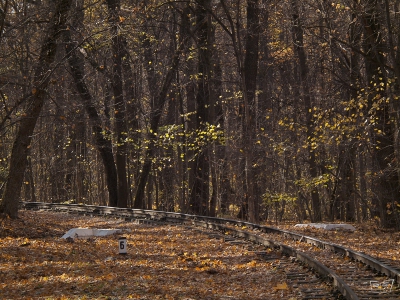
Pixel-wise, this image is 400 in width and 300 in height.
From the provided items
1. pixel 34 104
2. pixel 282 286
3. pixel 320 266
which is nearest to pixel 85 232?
pixel 34 104

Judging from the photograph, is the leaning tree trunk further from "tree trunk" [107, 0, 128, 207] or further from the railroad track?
"tree trunk" [107, 0, 128, 207]

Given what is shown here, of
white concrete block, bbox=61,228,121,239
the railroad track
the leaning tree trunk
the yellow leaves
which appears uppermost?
the leaning tree trunk

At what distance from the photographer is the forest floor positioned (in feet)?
33.5

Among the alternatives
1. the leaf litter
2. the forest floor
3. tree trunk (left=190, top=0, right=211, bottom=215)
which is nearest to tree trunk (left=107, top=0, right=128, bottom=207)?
tree trunk (left=190, top=0, right=211, bottom=215)

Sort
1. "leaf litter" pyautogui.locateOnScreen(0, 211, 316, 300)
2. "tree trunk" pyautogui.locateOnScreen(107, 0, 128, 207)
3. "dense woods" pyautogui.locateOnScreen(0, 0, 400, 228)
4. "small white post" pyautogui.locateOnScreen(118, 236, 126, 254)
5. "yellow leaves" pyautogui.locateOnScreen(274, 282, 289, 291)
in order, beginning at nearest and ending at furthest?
"leaf litter" pyautogui.locateOnScreen(0, 211, 316, 300)
"yellow leaves" pyautogui.locateOnScreen(274, 282, 289, 291)
"small white post" pyautogui.locateOnScreen(118, 236, 126, 254)
"dense woods" pyautogui.locateOnScreen(0, 0, 400, 228)
"tree trunk" pyautogui.locateOnScreen(107, 0, 128, 207)

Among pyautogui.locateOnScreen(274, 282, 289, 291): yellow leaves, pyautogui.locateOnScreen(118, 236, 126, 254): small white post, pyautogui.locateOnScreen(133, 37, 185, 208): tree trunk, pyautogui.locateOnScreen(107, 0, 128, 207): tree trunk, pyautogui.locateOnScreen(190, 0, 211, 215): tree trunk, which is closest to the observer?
pyautogui.locateOnScreen(274, 282, 289, 291): yellow leaves

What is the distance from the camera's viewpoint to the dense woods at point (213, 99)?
18688 mm

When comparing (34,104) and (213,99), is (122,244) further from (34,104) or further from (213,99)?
(213,99)

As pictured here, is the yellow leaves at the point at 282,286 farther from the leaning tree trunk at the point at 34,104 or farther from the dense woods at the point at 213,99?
the leaning tree trunk at the point at 34,104

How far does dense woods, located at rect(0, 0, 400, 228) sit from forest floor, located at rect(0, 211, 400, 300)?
111 inches

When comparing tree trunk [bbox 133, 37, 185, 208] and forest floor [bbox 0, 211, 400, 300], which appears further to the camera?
tree trunk [bbox 133, 37, 185, 208]

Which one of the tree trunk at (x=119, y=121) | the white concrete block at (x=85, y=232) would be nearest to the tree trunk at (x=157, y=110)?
the tree trunk at (x=119, y=121)

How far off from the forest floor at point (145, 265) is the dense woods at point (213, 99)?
9.27 feet

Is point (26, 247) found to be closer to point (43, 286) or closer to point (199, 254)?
point (199, 254)
